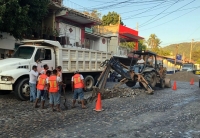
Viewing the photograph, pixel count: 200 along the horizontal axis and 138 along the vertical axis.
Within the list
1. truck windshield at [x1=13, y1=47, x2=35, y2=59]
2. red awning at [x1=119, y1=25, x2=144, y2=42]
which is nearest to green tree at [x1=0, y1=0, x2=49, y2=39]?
truck windshield at [x1=13, y1=47, x2=35, y2=59]

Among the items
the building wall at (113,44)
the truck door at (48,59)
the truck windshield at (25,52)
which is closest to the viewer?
the truck windshield at (25,52)

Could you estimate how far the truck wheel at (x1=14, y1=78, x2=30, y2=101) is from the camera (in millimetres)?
9820

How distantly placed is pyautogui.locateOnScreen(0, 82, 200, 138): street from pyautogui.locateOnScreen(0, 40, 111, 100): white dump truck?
3.06 feet

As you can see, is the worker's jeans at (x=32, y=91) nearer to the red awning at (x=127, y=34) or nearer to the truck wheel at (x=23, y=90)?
the truck wheel at (x=23, y=90)

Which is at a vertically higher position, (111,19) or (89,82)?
(111,19)

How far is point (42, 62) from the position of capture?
11070 millimetres

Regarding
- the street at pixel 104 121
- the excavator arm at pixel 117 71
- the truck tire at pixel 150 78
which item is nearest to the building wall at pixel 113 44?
the truck tire at pixel 150 78

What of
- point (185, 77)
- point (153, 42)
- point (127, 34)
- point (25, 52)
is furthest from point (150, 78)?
point (153, 42)

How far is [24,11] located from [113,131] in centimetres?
849

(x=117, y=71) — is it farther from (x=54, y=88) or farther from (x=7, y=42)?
(x=7, y=42)

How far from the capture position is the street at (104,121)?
18.7 ft

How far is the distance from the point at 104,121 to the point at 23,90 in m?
4.77

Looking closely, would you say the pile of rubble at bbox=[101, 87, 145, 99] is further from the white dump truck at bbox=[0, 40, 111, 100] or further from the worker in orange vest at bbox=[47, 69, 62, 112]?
the worker in orange vest at bbox=[47, 69, 62, 112]

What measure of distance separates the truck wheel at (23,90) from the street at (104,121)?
55 centimetres
